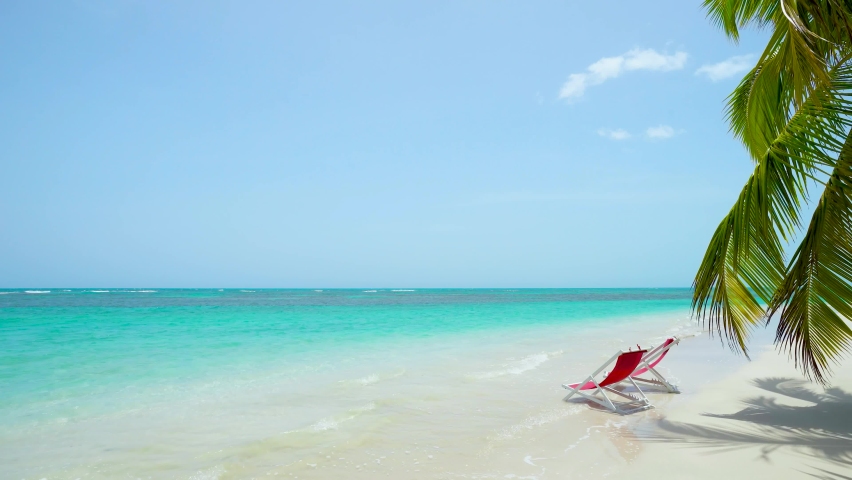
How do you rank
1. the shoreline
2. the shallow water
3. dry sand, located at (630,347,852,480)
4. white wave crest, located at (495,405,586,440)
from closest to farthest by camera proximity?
dry sand, located at (630,347,852,480), the shoreline, the shallow water, white wave crest, located at (495,405,586,440)

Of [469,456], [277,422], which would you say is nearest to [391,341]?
[277,422]

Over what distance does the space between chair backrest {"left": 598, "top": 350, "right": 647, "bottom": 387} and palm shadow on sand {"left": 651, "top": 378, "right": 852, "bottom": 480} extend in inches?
28.7

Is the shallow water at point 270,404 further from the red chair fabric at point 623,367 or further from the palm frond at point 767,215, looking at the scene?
the palm frond at point 767,215

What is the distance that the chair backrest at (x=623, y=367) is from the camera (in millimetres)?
5449

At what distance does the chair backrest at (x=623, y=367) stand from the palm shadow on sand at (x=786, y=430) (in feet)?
2.39

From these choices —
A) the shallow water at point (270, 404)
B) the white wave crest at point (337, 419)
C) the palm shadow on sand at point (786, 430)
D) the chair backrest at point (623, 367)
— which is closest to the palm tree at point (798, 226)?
the palm shadow on sand at point (786, 430)

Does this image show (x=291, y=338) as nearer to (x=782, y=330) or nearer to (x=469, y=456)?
(x=469, y=456)

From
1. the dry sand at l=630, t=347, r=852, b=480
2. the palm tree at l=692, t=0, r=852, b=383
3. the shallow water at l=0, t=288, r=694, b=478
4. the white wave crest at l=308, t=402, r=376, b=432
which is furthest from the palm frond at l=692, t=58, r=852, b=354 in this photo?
the white wave crest at l=308, t=402, r=376, b=432

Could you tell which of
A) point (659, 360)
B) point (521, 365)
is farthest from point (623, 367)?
point (521, 365)

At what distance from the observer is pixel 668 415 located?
4988 mm

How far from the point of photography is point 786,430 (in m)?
4.21

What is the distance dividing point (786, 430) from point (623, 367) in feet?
5.05

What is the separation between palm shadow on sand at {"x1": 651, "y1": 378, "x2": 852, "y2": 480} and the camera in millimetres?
3678

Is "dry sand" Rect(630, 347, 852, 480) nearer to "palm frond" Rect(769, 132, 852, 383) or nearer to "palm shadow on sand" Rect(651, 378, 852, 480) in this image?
"palm shadow on sand" Rect(651, 378, 852, 480)
